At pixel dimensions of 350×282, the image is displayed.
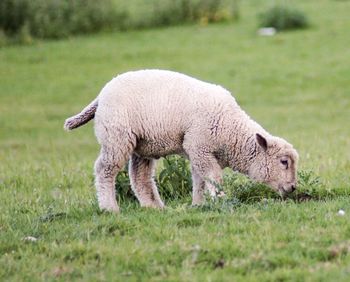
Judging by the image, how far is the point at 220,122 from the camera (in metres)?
8.16

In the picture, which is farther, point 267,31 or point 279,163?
point 267,31

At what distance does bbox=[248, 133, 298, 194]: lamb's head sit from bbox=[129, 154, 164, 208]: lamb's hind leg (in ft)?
3.64

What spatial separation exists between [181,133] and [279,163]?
0.96m

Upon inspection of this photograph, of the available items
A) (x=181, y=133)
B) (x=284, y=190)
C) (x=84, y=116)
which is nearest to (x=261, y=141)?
(x=284, y=190)

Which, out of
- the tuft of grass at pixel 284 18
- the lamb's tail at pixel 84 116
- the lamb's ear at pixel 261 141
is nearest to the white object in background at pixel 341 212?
the lamb's ear at pixel 261 141

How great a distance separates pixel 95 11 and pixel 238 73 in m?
7.58

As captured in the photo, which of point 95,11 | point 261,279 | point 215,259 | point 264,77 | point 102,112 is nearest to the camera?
A: point 261,279

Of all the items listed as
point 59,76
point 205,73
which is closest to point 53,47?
point 59,76

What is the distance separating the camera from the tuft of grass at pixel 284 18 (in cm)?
2681

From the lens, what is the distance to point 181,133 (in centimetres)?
822

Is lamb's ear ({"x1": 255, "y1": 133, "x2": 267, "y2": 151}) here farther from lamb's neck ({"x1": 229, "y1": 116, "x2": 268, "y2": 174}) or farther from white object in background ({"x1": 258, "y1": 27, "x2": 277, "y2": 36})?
white object in background ({"x1": 258, "y1": 27, "x2": 277, "y2": 36})

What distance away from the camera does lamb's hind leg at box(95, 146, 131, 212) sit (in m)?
8.14

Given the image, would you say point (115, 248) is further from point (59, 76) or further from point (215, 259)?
point (59, 76)

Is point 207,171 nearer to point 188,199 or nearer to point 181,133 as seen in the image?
point 181,133
